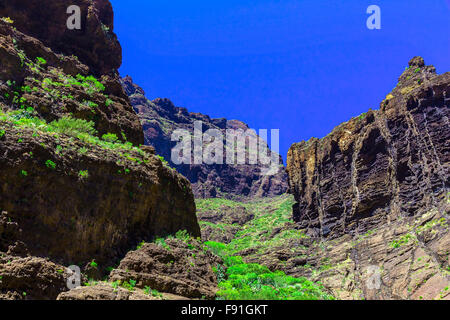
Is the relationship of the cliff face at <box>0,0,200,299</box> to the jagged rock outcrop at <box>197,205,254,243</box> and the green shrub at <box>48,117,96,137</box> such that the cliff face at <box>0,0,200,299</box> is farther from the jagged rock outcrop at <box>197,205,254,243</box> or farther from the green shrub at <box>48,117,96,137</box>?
the jagged rock outcrop at <box>197,205,254,243</box>

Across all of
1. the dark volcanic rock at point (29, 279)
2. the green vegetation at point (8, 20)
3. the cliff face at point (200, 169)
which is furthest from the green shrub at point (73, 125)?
the cliff face at point (200, 169)

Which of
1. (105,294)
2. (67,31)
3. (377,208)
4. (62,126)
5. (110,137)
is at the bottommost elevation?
(105,294)

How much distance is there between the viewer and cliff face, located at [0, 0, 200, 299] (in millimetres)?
9547

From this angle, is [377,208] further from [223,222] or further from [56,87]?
[56,87]

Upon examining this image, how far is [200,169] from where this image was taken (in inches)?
4941

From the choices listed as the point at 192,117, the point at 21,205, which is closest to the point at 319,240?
the point at 21,205

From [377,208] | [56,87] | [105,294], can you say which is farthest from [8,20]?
[377,208]

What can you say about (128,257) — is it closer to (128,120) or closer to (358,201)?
(128,120)

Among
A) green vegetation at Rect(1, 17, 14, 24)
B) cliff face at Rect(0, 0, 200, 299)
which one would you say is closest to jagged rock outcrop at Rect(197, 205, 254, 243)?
cliff face at Rect(0, 0, 200, 299)

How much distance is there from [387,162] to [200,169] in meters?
82.4

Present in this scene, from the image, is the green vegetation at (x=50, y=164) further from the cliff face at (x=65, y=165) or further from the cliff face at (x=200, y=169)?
the cliff face at (x=200, y=169)

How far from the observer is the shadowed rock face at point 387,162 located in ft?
147

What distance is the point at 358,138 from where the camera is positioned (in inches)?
2250
